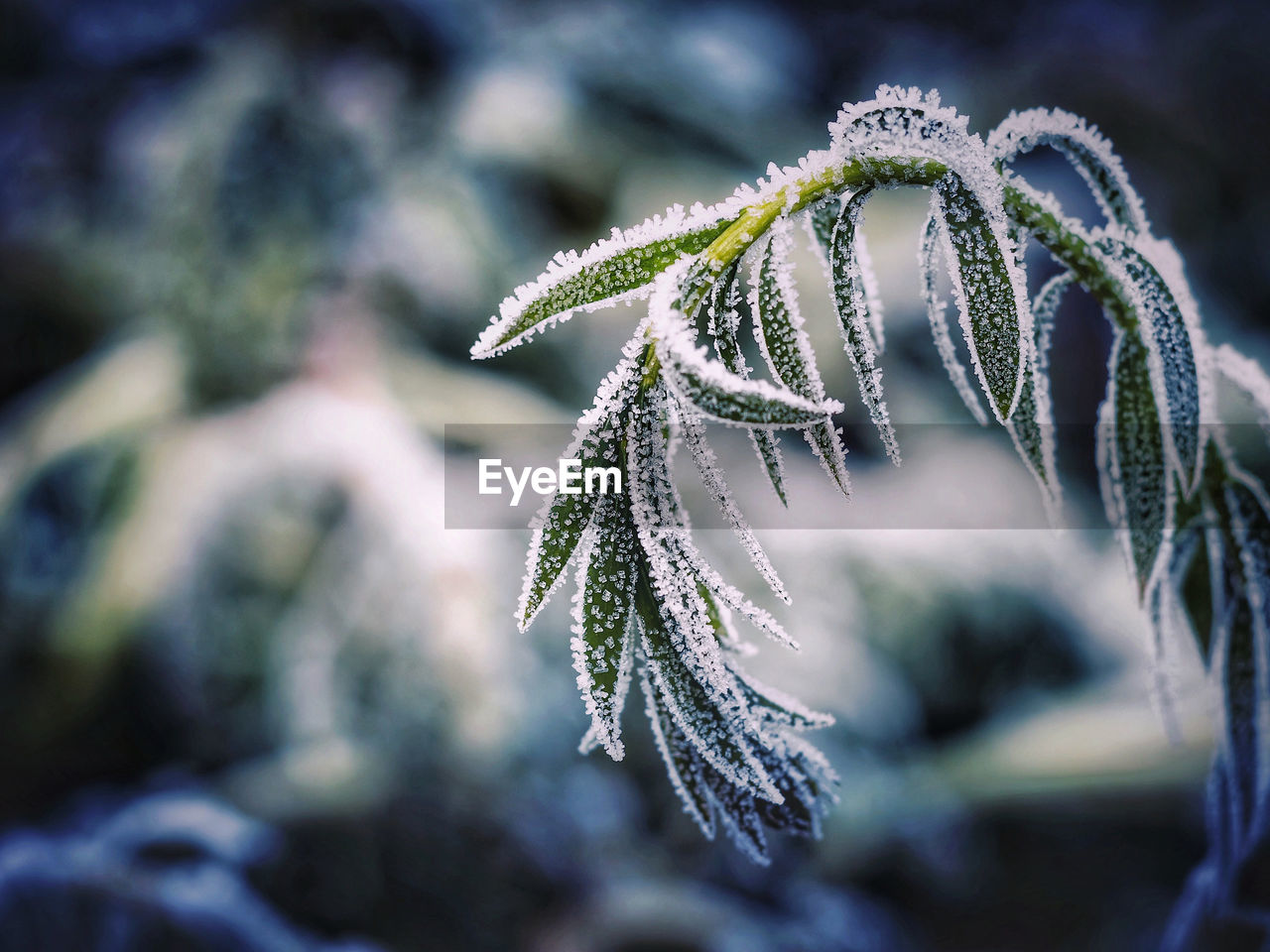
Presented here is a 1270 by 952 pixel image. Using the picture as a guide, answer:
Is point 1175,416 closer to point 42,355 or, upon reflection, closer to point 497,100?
point 497,100

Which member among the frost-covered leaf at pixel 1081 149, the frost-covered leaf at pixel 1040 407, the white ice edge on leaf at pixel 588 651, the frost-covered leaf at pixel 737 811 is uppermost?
the frost-covered leaf at pixel 1081 149

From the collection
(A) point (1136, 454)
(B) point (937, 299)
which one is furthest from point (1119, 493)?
(B) point (937, 299)

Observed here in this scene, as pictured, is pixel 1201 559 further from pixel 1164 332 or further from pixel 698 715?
pixel 698 715

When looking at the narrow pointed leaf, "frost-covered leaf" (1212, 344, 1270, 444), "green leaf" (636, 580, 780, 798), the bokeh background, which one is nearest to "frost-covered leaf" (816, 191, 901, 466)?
the narrow pointed leaf

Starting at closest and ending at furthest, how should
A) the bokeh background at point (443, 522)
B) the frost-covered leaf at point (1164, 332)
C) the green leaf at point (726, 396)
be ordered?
the green leaf at point (726, 396), the frost-covered leaf at point (1164, 332), the bokeh background at point (443, 522)

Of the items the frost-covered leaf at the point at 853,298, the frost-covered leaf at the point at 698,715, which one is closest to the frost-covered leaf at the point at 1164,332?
the frost-covered leaf at the point at 853,298

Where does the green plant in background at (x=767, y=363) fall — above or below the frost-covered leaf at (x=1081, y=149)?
below

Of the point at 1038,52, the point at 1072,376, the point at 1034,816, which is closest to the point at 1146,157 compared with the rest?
the point at 1038,52

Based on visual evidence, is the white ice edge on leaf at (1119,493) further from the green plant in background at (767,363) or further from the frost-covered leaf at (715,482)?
the frost-covered leaf at (715,482)
